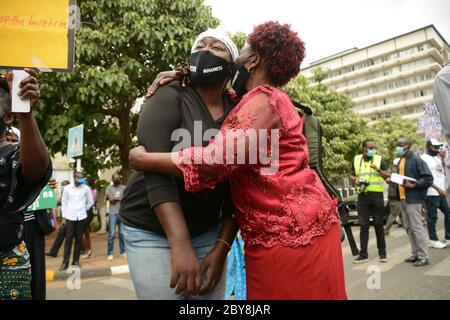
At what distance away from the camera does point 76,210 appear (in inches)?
305

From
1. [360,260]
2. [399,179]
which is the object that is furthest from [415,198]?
[360,260]

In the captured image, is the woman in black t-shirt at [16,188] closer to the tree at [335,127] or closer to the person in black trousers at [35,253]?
the person in black trousers at [35,253]

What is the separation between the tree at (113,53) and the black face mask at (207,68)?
7.04 metres

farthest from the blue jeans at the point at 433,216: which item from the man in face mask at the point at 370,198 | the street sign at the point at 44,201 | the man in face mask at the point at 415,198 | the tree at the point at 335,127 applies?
the tree at the point at 335,127

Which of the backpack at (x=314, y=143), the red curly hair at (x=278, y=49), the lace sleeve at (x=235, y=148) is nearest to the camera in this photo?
the lace sleeve at (x=235, y=148)

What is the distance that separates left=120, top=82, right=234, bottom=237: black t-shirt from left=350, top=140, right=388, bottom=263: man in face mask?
5297 millimetres

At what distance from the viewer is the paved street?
4242 mm

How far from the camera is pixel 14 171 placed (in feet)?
5.66

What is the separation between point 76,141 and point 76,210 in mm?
1401

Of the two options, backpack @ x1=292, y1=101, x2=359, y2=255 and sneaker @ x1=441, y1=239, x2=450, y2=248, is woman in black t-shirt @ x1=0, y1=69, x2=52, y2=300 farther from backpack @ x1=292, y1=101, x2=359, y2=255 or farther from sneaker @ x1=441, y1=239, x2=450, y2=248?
sneaker @ x1=441, y1=239, x2=450, y2=248

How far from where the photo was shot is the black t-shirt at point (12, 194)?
5.60ft

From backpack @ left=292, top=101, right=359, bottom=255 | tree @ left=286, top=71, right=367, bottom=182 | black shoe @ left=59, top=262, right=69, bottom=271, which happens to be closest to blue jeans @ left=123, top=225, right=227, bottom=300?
backpack @ left=292, top=101, right=359, bottom=255

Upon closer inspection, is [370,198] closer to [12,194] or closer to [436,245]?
[436,245]
